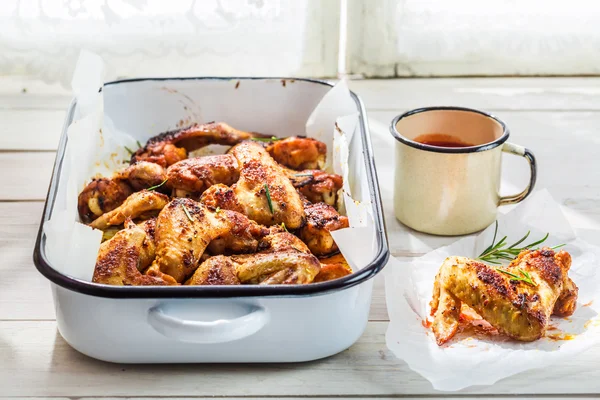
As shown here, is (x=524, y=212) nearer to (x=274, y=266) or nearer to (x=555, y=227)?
(x=555, y=227)

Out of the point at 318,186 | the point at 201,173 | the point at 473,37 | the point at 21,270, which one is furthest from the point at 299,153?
the point at 473,37

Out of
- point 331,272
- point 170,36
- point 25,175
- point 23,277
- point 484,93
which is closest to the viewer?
point 331,272

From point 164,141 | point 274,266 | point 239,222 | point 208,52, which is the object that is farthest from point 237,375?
point 208,52

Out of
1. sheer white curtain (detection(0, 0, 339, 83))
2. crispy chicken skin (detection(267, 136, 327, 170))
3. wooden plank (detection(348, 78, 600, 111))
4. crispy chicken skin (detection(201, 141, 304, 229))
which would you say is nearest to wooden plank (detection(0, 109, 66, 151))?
sheer white curtain (detection(0, 0, 339, 83))

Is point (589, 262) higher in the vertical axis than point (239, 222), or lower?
lower

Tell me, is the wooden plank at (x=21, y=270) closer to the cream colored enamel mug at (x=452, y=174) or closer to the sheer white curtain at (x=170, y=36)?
the cream colored enamel mug at (x=452, y=174)

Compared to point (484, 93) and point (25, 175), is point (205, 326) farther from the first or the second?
point (484, 93)

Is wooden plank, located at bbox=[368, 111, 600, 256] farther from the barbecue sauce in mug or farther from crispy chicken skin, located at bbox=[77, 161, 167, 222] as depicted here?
crispy chicken skin, located at bbox=[77, 161, 167, 222]
